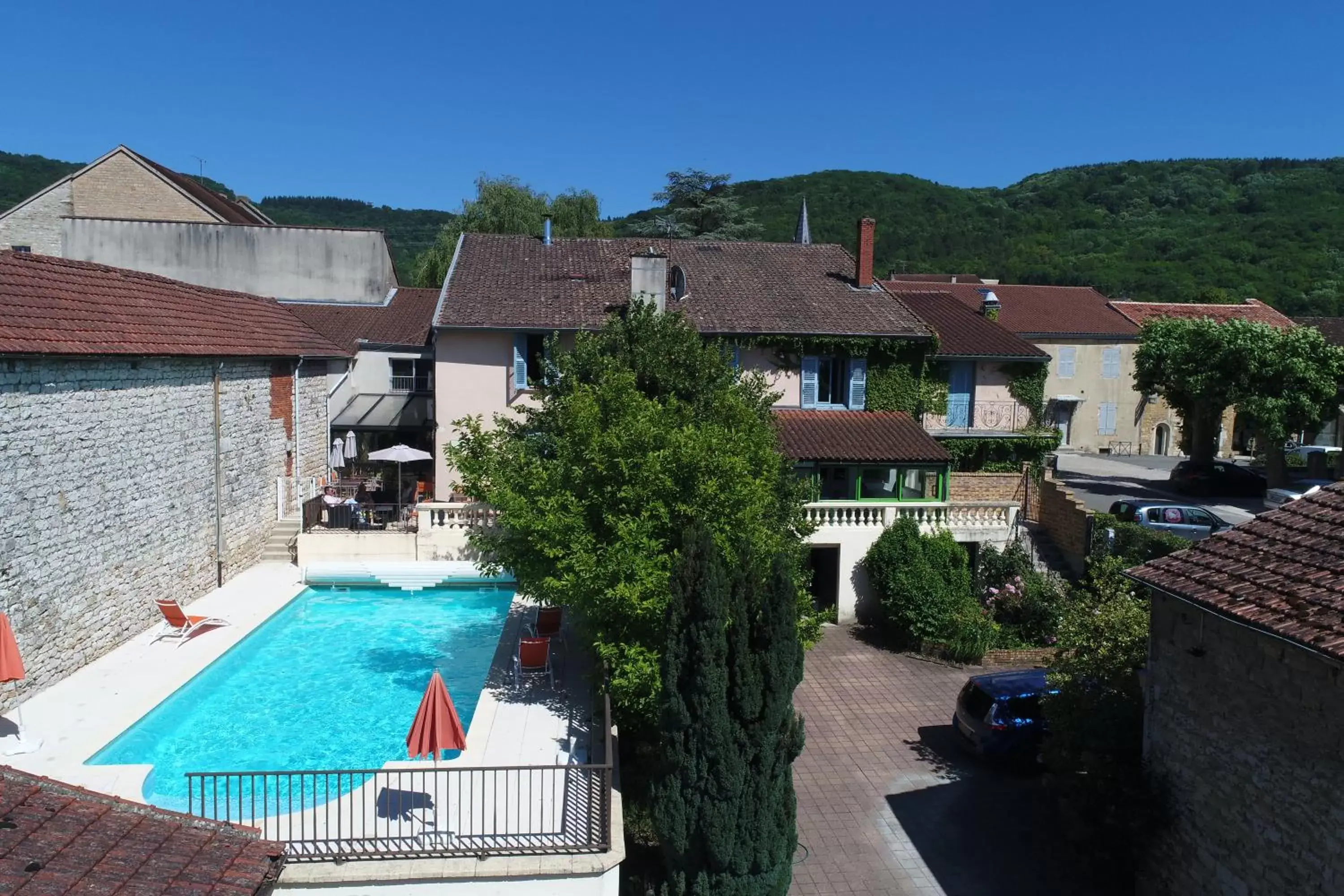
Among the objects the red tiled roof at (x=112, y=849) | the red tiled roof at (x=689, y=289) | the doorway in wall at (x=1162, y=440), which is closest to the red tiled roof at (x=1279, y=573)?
the red tiled roof at (x=112, y=849)

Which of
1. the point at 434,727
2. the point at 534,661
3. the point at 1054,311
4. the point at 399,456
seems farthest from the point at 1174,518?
the point at 1054,311

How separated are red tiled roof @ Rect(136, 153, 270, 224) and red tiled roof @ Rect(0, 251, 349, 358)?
17.7 m

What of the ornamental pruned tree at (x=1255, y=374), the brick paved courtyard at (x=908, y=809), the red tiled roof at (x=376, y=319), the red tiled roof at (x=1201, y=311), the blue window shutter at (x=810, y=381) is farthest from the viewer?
the red tiled roof at (x=1201, y=311)

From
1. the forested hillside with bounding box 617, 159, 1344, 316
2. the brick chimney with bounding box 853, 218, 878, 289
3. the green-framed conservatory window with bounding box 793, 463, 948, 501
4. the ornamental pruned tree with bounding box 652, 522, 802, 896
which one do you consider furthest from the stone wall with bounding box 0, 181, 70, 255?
the forested hillside with bounding box 617, 159, 1344, 316

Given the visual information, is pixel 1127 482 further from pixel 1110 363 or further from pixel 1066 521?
pixel 1066 521

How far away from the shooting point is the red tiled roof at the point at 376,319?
30.9 meters

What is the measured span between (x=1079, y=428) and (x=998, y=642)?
97.6 ft

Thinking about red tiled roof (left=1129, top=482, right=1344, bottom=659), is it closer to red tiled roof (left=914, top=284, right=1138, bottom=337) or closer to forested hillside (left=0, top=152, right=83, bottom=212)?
red tiled roof (left=914, top=284, right=1138, bottom=337)

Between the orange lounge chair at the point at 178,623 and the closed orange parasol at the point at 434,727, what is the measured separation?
817cm

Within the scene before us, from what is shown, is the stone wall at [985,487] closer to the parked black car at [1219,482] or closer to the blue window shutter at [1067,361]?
the parked black car at [1219,482]

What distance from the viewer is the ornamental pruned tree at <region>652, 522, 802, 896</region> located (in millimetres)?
10109

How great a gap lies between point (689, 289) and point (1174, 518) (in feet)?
49.6

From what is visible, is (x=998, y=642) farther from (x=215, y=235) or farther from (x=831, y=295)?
(x=215, y=235)

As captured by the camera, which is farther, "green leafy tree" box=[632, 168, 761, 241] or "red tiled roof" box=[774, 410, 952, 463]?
"green leafy tree" box=[632, 168, 761, 241]
